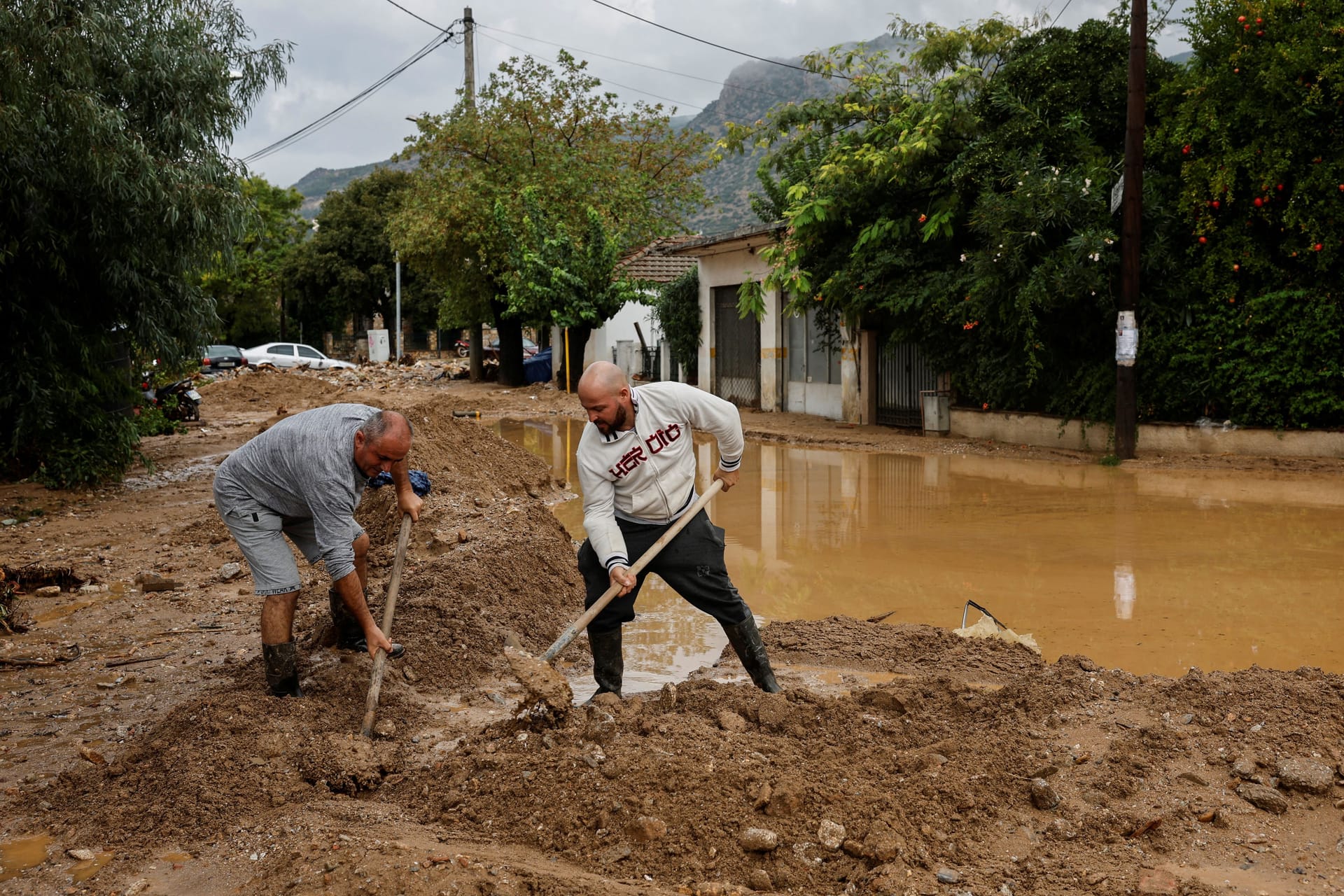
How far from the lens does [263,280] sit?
5466 centimetres

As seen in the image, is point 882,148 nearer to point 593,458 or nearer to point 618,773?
point 593,458

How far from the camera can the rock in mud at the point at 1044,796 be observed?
3.89 metres

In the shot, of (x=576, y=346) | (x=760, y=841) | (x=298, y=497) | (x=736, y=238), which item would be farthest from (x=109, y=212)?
(x=576, y=346)

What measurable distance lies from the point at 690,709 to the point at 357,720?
152 cm

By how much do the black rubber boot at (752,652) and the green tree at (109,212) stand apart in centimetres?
811

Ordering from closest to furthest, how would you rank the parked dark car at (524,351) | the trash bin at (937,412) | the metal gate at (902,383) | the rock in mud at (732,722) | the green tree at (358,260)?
1. the rock in mud at (732,722)
2. the trash bin at (937,412)
3. the metal gate at (902,383)
4. the parked dark car at (524,351)
5. the green tree at (358,260)

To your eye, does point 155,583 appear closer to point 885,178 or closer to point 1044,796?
point 1044,796

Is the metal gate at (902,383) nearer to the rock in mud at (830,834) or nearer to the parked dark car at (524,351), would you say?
the rock in mud at (830,834)

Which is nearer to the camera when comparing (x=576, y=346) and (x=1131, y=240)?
(x=1131, y=240)

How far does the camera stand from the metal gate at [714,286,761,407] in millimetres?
23516

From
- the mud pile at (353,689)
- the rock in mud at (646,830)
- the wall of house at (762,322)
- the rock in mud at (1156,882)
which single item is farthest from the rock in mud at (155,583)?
the wall of house at (762,322)

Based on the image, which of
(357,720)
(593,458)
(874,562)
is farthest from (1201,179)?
(357,720)

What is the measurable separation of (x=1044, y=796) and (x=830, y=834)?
80 centimetres

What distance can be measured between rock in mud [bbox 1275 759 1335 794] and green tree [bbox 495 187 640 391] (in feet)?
76.3
